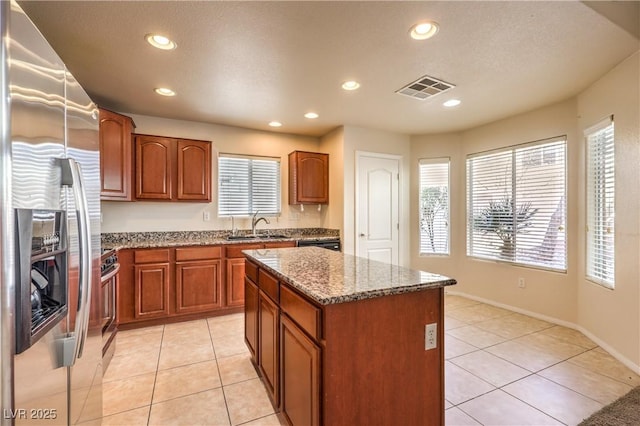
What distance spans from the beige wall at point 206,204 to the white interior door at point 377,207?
73 centimetres

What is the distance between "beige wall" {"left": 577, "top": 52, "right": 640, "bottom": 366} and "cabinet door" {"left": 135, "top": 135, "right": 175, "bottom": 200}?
4585mm

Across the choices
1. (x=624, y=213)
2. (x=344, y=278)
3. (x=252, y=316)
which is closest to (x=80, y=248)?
(x=344, y=278)

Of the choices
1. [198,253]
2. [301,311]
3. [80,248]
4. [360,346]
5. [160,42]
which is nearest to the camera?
[80,248]

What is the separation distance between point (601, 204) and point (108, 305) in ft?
15.0

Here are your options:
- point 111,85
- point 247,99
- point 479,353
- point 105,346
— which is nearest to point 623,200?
point 479,353

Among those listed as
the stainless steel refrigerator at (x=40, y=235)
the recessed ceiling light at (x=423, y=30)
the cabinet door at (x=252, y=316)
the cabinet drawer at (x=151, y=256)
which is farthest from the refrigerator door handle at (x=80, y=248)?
the cabinet drawer at (x=151, y=256)

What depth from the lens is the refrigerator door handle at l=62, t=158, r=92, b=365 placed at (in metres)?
1.08

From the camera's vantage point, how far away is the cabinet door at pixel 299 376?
130 cm

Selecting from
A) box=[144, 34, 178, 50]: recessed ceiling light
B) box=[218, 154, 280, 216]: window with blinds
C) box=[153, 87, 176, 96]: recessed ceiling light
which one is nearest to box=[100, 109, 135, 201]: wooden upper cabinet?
box=[153, 87, 176, 96]: recessed ceiling light

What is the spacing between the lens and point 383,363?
1373 millimetres

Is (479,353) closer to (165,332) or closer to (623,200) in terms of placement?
(623,200)

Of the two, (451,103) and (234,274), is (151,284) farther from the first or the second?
(451,103)

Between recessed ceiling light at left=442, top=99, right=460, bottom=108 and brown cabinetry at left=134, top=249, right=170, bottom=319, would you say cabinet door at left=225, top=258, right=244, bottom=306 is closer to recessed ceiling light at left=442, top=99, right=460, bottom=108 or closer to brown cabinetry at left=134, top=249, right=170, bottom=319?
brown cabinetry at left=134, top=249, right=170, bottom=319

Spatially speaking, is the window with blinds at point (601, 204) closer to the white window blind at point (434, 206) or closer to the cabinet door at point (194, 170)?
the white window blind at point (434, 206)
